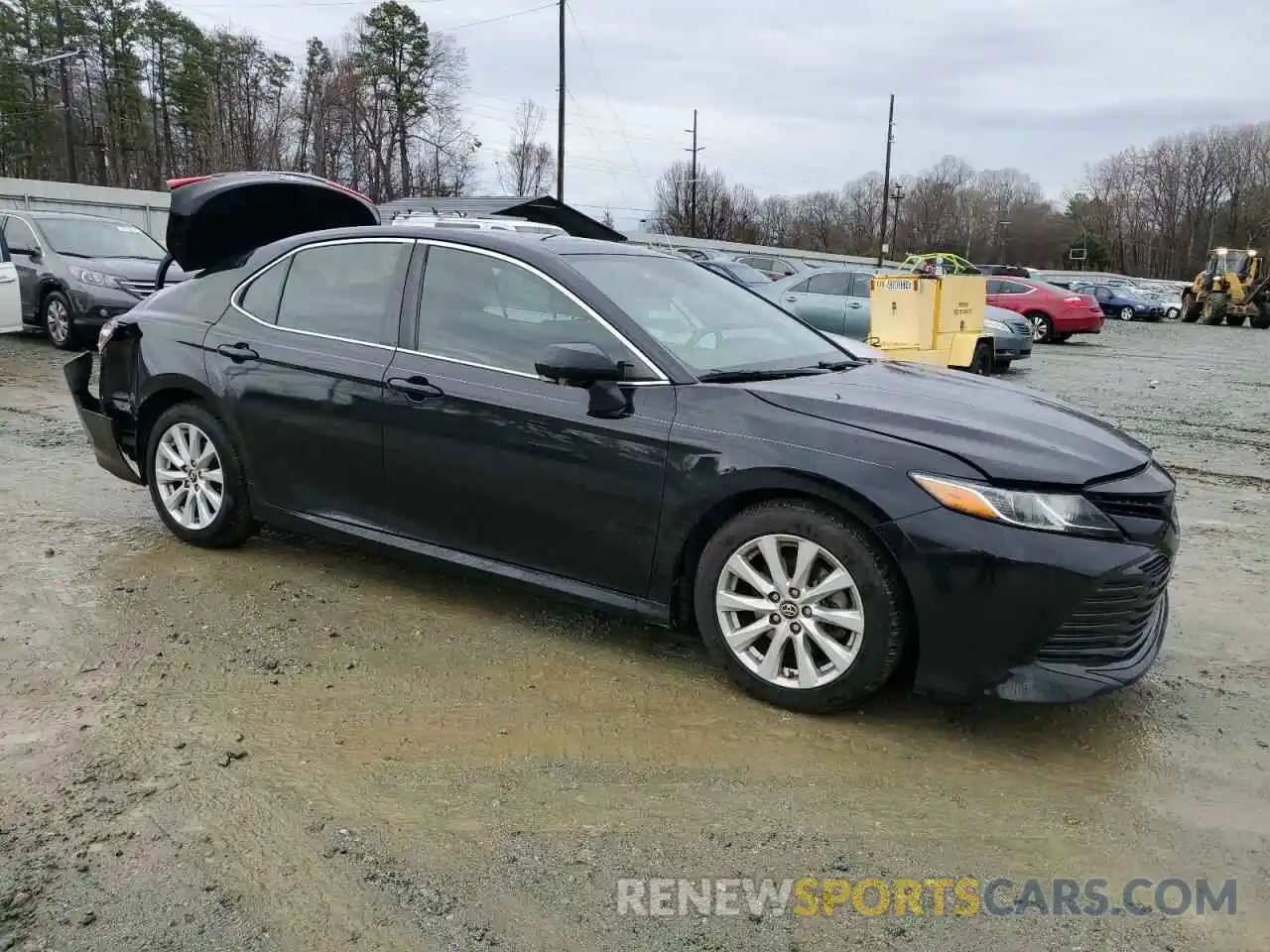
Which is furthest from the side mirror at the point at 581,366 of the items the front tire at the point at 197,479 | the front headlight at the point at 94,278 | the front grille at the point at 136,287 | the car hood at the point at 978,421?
the front headlight at the point at 94,278

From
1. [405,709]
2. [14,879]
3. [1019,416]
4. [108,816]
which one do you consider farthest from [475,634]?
[1019,416]

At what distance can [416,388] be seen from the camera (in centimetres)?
411

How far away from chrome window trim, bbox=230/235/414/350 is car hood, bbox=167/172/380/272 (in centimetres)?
56

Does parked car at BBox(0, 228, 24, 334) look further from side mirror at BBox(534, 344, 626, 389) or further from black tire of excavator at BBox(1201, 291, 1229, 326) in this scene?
black tire of excavator at BBox(1201, 291, 1229, 326)

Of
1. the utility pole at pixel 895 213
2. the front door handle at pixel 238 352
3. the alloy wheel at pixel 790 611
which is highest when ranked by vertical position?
the utility pole at pixel 895 213

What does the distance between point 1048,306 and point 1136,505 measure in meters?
21.4

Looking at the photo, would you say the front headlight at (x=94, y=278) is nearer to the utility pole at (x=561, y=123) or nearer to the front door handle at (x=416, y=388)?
the front door handle at (x=416, y=388)

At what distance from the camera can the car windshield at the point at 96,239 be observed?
41.2 ft

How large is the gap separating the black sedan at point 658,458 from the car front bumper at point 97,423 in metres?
0.07

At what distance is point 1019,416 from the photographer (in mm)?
3631

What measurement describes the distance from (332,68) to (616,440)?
5955 cm

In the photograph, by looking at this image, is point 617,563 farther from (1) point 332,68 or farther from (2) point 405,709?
(1) point 332,68

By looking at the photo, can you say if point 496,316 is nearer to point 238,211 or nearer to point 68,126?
point 238,211

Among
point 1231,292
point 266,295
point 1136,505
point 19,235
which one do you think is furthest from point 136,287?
point 1231,292
